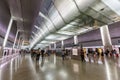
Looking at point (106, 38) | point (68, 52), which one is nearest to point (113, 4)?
point (68, 52)

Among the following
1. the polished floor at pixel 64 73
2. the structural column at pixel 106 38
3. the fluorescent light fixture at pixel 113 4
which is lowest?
the polished floor at pixel 64 73

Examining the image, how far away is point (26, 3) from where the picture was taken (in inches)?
334

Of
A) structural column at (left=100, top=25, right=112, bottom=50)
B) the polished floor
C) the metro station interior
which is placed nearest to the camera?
the polished floor

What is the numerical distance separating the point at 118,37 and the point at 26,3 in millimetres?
19055

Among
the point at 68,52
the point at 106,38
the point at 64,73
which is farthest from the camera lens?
the point at 106,38

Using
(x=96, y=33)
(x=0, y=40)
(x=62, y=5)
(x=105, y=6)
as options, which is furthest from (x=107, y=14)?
(x=0, y=40)

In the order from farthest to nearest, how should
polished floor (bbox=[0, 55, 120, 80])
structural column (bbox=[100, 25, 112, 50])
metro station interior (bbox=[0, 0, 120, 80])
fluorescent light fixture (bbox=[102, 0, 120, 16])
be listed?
structural column (bbox=[100, 25, 112, 50])
fluorescent light fixture (bbox=[102, 0, 120, 16])
metro station interior (bbox=[0, 0, 120, 80])
polished floor (bbox=[0, 55, 120, 80])

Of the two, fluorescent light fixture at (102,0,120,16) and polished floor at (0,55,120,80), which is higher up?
fluorescent light fixture at (102,0,120,16)

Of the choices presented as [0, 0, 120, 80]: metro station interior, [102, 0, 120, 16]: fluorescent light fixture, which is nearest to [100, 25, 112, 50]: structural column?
[0, 0, 120, 80]: metro station interior

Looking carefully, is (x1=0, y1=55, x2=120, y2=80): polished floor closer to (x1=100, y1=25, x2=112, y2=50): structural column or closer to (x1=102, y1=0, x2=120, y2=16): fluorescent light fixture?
(x1=102, y1=0, x2=120, y2=16): fluorescent light fixture

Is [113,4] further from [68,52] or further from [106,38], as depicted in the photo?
[106,38]

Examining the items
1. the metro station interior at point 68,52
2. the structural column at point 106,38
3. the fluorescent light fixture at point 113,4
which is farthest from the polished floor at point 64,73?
the structural column at point 106,38

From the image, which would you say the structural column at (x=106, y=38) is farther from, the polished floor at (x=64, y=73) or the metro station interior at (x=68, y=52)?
the polished floor at (x=64, y=73)

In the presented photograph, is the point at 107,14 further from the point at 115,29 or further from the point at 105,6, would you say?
the point at 115,29
